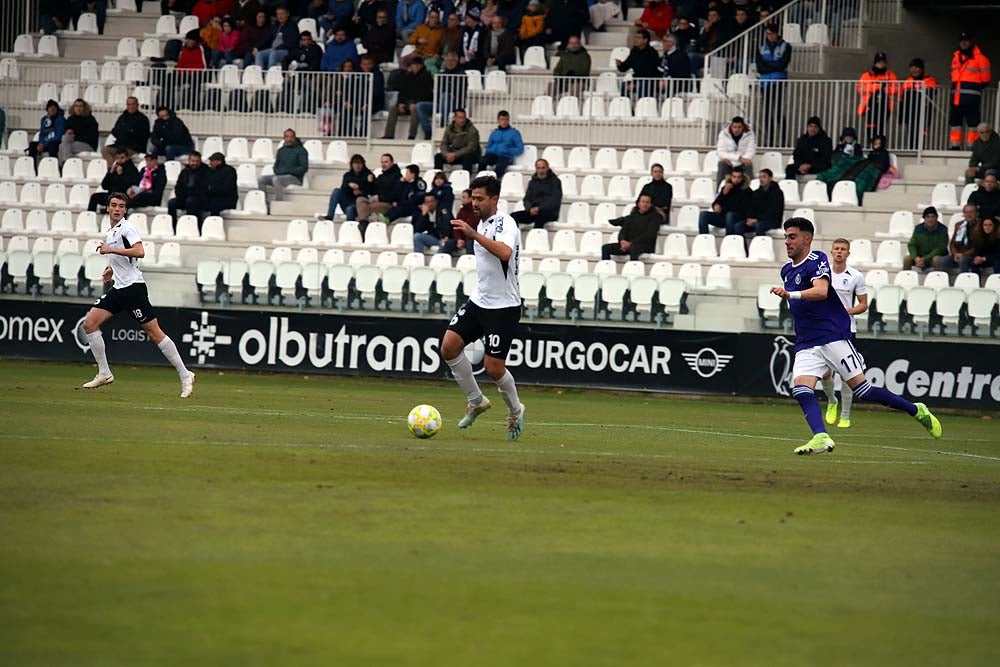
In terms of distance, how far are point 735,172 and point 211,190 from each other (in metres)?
10.2

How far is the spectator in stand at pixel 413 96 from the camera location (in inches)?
1191

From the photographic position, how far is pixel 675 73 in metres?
28.7

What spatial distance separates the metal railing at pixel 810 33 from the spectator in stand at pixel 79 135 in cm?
1309

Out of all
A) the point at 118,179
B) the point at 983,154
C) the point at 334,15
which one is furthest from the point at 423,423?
the point at 334,15

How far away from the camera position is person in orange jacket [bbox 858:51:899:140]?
27.3m

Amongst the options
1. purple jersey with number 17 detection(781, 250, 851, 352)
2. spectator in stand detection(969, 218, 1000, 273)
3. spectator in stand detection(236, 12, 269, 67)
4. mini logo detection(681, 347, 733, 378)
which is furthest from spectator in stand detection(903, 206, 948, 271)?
spectator in stand detection(236, 12, 269, 67)

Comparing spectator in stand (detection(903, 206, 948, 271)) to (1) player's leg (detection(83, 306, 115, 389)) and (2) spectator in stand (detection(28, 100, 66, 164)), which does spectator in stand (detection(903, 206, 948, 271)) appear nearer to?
(1) player's leg (detection(83, 306, 115, 389))

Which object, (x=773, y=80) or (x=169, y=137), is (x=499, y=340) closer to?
(x=773, y=80)

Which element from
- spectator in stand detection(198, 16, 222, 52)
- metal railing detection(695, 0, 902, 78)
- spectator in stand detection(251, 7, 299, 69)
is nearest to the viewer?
metal railing detection(695, 0, 902, 78)

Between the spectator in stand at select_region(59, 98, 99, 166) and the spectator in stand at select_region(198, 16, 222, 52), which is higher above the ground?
the spectator in stand at select_region(198, 16, 222, 52)

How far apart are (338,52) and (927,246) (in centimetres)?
1334

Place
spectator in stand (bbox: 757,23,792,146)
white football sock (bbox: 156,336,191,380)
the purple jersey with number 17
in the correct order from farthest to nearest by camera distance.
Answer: spectator in stand (bbox: 757,23,792,146)
white football sock (bbox: 156,336,191,380)
the purple jersey with number 17

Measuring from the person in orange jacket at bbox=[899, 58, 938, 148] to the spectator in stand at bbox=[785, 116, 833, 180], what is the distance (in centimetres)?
176

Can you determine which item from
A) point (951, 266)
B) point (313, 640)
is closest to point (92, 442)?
point (313, 640)
